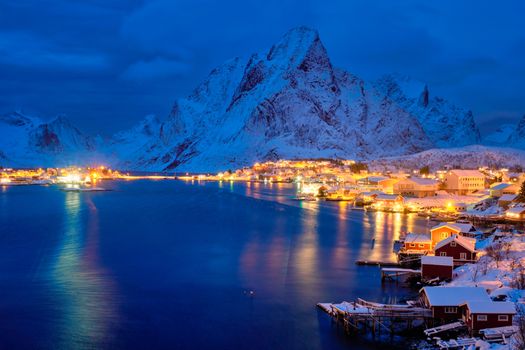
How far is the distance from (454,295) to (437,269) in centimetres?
388

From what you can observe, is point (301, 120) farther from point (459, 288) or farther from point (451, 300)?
point (451, 300)

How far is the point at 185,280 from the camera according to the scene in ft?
62.5

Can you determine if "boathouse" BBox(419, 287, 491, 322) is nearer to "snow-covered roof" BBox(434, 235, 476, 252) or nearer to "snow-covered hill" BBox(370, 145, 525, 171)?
"snow-covered roof" BBox(434, 235, 476, 252)

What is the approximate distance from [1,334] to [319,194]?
1848 inches

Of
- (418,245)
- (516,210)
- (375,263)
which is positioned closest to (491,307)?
(375,263)

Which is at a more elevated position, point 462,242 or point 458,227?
point 458,227

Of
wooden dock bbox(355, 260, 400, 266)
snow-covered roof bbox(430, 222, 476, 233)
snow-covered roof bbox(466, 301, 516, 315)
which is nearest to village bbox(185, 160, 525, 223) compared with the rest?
snow-covered roof bbox(430, 222, 476, 233)

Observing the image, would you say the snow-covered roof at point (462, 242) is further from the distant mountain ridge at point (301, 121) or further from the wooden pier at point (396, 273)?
the distant mountain ridge at point (301, 121)

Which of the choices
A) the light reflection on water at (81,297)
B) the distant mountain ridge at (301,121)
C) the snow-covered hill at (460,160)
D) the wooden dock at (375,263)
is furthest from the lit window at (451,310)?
the distant mountain ridge at (301,121)

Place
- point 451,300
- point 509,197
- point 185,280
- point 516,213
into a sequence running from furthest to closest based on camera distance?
point 509,197 < point 516,213 < point 185,280 < point 451,300

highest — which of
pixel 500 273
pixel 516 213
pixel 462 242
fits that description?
pixel 516 213

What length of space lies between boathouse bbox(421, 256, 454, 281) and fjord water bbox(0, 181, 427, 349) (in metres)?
0.94

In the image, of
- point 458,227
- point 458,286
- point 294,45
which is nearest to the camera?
point 458,286

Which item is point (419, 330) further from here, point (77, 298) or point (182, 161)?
point (182, 161)
